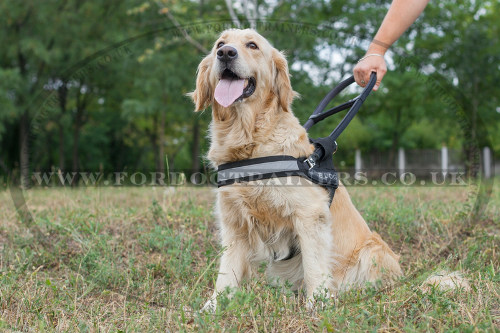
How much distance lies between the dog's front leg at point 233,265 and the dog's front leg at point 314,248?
17.7 inches

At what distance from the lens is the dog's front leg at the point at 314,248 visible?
2.75m

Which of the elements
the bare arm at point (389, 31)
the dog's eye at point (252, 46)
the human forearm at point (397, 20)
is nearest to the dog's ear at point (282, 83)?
the dog's eye at point (252, 46)

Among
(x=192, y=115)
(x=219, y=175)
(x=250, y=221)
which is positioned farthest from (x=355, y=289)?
(x=192, y=115)

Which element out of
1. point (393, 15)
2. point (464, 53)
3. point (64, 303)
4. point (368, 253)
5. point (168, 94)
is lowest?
point (64, 303)

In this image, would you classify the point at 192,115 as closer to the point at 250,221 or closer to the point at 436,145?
the point at 250,221

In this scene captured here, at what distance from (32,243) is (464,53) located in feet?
48.1

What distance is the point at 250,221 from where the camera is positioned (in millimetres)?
2848

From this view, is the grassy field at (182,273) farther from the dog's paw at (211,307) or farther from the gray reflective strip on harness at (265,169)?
the gray reflective strip on harness at (265,169)

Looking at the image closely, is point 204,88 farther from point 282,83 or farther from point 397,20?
point 397,20

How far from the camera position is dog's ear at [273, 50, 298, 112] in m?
3.13

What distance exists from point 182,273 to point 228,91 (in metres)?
1.39

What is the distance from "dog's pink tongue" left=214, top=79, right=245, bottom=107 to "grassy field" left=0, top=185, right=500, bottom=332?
1.05m

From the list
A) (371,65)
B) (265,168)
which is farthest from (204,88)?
(371,65)

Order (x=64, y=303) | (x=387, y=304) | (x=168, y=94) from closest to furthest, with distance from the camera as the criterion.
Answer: (x=387, y=304), (x=64, y=303), (x=168, y=94)
